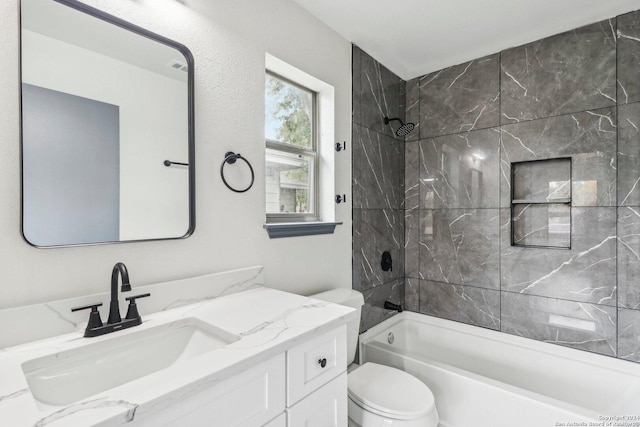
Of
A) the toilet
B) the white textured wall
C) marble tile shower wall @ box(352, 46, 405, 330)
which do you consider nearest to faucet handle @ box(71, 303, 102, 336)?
the white textured wall

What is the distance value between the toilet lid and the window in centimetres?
96

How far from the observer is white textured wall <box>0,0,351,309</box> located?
929mm

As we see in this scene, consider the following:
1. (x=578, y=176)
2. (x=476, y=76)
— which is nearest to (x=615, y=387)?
(x=578, y=176)

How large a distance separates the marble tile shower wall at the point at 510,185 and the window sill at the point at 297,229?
3.67 feet

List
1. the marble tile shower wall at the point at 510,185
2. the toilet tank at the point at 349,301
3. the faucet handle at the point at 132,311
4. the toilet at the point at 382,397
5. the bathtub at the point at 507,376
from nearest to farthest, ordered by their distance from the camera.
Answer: the faucet handle at the point at 132,311
the toilet at the point at 382,397
the bathtub at the point at 507,376
the toilet tank at the point at 349,301
the marble tile shower wall at the point at 510,185

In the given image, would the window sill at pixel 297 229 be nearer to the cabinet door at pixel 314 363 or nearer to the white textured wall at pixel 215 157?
the white textured wall at pixel 215 157

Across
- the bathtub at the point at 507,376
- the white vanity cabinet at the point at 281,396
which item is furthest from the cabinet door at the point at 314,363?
the bathtub at the point at 507,376

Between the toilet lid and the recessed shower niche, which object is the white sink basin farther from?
→ the recessed shower niche

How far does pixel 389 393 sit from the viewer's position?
5.16 ft

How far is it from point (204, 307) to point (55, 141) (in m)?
0.75

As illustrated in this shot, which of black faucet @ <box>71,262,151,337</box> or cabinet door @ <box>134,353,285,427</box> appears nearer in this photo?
cabinet door @ <box>134,353,285,427</box>

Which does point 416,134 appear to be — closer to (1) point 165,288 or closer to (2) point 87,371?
(1) point 165,288

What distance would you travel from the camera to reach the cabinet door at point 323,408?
3.22 feet

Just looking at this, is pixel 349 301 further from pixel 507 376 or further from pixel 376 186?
pixel 507 376
